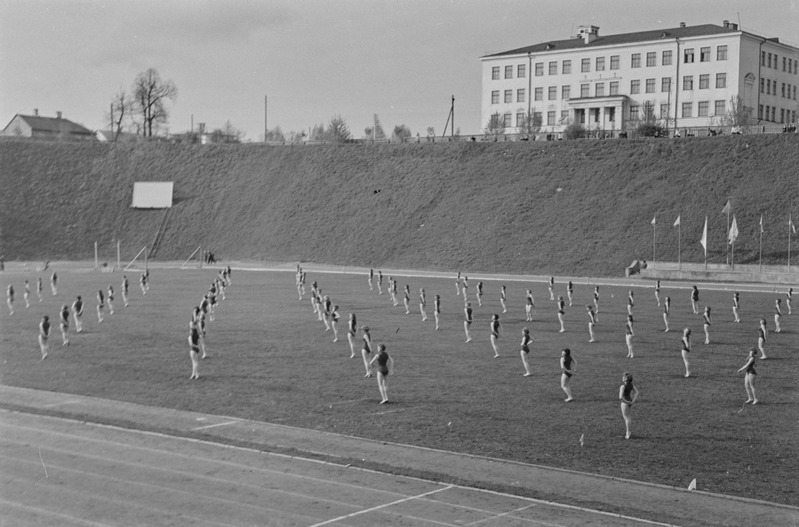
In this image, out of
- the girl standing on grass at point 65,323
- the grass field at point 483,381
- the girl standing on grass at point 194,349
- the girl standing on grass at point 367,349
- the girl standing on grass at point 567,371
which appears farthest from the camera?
the girl standing on grass at point 65,323

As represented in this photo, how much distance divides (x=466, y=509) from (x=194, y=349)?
14.1m

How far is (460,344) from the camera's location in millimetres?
32812

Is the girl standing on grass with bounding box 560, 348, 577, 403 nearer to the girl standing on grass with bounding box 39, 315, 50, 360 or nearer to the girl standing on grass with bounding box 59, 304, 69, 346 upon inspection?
the girl standing on grass with bounding box 39, 315, 50, 360

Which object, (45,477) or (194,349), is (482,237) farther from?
(45,477)

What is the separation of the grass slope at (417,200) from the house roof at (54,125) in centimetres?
2468

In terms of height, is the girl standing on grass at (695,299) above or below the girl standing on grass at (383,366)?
above

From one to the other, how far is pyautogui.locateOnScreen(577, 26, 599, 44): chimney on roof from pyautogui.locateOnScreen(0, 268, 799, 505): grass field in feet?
180

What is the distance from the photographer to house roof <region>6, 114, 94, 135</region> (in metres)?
123

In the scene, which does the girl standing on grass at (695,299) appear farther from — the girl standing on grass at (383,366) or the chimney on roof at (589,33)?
the chimney on roof at (589,33)

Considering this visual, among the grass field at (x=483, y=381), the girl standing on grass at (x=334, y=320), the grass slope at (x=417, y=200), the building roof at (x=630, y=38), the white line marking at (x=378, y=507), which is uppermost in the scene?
the building roof at (x=630, y=38)

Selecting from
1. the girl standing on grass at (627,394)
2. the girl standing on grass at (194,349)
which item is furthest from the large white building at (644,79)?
the girl standing on grass at (627,394)

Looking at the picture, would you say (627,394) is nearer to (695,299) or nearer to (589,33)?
(695,299)

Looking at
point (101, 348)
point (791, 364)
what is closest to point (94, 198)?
point (101, 348)

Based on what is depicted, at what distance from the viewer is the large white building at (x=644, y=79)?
269 feet
